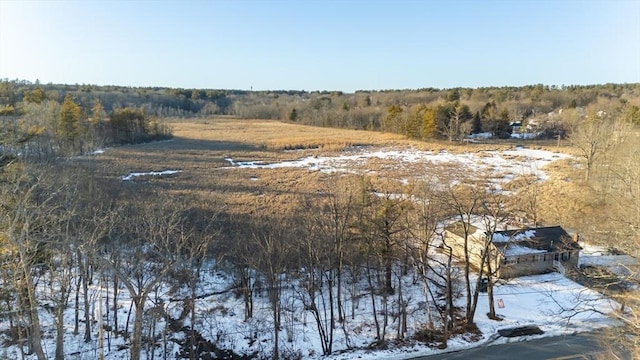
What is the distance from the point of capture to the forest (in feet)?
52.3

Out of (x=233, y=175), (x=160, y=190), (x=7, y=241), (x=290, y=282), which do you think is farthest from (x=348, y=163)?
(x=7, y=241)

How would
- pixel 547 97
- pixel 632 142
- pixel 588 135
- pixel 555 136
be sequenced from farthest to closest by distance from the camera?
1. pixel 547 97
2. pixel 555 136
3. pixel 588 135
4. pixel 632 142

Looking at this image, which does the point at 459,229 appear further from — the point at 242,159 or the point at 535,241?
the point at 242,159

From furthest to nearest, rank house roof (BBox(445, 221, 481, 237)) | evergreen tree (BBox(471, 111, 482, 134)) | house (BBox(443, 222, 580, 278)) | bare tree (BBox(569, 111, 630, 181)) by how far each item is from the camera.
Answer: evergreen tree (BBox(471, 111, 482, 134))
bare tree (BBox(569, 111, 630, 181))
house roof (BBox(445, 221, 481, 237))
house (BBox(443, 222, 580, 278))

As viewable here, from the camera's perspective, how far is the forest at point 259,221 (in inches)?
627

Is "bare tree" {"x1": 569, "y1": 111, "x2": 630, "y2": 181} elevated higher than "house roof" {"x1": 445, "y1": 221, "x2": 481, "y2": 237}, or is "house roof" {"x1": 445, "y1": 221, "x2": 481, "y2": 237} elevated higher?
"bare tree" {"x1": 569, "y1": 111, "x2": 630, "y2": 181}

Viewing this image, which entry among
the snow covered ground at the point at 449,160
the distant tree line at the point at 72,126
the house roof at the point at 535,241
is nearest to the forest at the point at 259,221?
the distant tree line at the point at 72,126

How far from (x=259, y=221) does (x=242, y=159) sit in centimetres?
3086

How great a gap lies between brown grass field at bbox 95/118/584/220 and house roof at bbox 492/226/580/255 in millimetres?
15511

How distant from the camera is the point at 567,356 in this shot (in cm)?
1661

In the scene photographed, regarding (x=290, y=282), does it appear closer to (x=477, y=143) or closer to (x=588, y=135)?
(x=588, y=135)

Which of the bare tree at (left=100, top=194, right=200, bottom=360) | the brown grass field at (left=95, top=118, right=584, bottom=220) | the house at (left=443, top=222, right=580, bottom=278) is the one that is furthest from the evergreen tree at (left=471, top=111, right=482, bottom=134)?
the bare tree at (left=100, top=194, right=200, bottom=360)

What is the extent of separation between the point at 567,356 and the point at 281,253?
12215 mm

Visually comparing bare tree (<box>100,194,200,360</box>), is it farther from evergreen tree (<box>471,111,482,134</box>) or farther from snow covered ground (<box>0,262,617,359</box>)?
evergreen tree (<box>471,111,482,134</box>)
